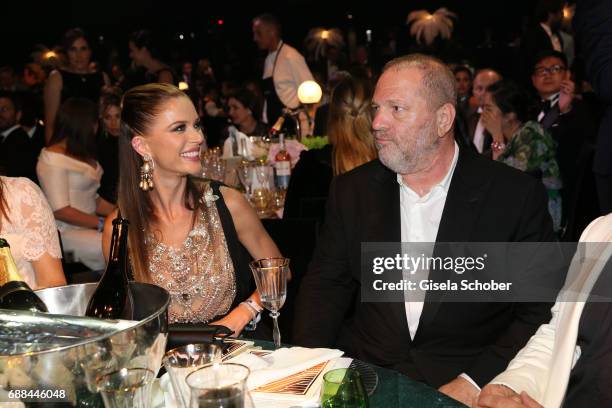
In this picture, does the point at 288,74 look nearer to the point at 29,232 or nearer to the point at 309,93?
the point at 309,93

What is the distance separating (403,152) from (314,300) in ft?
1.99

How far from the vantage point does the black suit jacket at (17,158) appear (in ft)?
17.3

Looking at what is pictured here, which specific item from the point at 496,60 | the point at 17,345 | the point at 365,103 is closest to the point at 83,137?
the point at 365,103

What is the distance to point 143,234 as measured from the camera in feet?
8.81

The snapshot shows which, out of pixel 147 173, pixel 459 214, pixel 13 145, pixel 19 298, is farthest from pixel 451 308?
pixel 13 145

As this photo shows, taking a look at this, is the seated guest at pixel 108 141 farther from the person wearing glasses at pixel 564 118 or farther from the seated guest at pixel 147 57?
the person wearing glasses at pixel 564 118

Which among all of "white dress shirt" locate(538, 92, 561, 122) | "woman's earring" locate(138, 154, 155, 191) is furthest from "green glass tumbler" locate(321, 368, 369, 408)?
"white dress shirt" locate(538, 92, 561, 122)

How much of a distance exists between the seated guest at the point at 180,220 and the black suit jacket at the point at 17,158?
2.74 meters

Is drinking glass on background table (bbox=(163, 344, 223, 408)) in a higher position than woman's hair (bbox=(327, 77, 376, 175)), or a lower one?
lower

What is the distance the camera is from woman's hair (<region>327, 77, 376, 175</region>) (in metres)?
3.66

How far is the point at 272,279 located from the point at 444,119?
94 centimetres

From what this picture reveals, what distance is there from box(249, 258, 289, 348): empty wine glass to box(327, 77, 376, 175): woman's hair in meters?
1.71

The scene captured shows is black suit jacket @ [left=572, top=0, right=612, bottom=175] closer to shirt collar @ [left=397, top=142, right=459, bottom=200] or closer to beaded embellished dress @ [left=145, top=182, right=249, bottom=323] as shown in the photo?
shirt collar @ [left=397, top=142, right=459, bottom=200]

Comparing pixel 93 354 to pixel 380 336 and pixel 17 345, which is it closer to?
pixel 17 345
